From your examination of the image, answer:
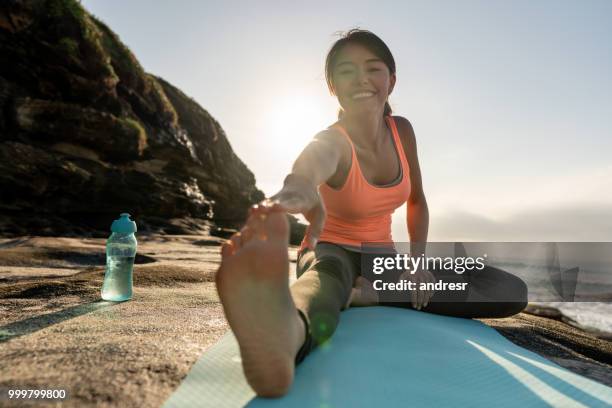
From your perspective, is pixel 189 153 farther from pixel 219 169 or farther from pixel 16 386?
pixel 16 386

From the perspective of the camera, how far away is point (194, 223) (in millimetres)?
11773

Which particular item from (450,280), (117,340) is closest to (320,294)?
(117,340)

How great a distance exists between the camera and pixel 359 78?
1.98m

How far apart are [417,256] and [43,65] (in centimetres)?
1235

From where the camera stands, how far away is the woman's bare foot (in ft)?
2.70

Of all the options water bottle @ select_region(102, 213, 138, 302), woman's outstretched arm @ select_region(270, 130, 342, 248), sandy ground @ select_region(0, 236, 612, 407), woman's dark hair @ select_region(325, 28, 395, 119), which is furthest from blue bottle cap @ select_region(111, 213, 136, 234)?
woman's dark hair @ select_region(325, 28, 395, 119)

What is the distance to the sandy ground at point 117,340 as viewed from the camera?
0.90m

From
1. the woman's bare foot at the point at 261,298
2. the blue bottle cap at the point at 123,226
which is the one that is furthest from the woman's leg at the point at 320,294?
the blue bottle cap at the point at 123,226

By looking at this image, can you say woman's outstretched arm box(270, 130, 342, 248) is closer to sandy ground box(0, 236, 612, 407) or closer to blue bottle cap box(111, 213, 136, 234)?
sandy ground box(0, 236, 612, 407)

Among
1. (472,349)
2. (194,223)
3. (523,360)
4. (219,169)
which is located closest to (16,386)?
(472,349)

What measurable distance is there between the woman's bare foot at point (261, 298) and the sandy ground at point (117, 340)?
257 mm

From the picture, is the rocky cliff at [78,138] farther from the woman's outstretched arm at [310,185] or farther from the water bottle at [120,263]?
the woman's outstretched arm at [310,185]

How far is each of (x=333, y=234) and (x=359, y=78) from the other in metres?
0.87

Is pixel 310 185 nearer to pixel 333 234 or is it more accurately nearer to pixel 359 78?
pixel 333 234
